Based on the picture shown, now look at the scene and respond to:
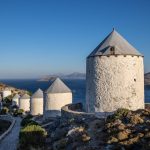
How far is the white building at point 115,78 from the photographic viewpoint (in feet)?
63.6

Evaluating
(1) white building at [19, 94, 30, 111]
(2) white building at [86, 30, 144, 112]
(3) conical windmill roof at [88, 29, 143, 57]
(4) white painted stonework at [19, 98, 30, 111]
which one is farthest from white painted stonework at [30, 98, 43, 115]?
(3) conical windmill roof at [88, 29, 143, 57]

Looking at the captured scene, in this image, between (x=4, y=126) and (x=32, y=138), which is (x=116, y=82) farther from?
(x=4, y=126)

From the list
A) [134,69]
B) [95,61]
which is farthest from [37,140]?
[134,69]

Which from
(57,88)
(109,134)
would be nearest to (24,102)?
(57,88)

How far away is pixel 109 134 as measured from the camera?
45.7ft

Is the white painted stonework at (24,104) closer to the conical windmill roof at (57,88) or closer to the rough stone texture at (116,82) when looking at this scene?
the conical windmill roof at (57,88)

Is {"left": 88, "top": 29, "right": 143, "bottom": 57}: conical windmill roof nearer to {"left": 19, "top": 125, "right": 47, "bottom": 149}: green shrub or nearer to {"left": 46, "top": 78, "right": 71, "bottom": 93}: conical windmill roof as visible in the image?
{"left": 19, "top": 125, "right": 47, "bottom": 149}: green shrub

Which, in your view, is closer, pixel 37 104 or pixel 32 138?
pixel 32 138

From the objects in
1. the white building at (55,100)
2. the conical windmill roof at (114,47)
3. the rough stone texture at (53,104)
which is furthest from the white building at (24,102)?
the conical windmill roof at (114,47)

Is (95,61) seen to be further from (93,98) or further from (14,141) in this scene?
(14,141)

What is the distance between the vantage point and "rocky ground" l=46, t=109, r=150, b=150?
484 inches

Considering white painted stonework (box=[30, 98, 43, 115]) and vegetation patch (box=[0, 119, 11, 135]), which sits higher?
white painted stonework (box=[30, 98, 43, 115])

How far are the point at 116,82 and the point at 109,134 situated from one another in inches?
239

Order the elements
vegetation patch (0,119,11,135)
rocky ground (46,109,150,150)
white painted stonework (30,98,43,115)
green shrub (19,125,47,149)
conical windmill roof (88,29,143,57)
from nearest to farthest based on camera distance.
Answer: rocky ground (46,109,150,150)
green shrub (19,125,47,149)
conical windmill roof (88,29,143,57)
vegetation patch (0,119,11,135)
white painted stonework (30,98,43,115)
